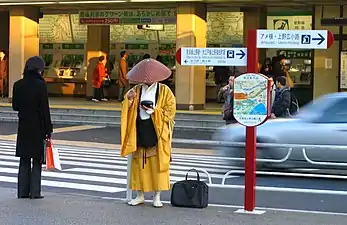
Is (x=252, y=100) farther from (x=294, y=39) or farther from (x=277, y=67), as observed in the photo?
(x=277, y=67)

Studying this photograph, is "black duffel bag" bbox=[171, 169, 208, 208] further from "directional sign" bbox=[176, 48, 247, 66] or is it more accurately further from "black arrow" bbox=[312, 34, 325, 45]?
"black arrow" bbox=[312, 34, 325, 45]

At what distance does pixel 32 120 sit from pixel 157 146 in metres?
1.78

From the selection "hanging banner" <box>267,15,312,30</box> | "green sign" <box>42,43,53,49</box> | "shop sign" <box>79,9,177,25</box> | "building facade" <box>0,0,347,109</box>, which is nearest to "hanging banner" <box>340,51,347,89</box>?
"building facade" <box>0,0,347,109</box>

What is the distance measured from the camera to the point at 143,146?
8.80m

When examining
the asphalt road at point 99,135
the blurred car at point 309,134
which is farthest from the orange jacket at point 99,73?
the blurred car at point 309,134

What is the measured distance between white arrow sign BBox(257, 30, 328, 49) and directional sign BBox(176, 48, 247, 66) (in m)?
0.30

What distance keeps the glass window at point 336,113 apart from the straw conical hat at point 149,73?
14.7 feet

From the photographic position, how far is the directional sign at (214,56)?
28.5 feet

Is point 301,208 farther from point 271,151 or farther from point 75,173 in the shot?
point 75,173

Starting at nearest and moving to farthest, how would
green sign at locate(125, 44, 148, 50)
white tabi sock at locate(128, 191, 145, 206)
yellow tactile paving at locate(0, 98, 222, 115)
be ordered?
white tabi sock at locate(128, 191, 145, 206), yellow tactile paving at locate(0, 98, 222, 115), green sign at locate(125, 44, 148, 50)

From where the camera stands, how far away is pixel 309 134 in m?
12.3

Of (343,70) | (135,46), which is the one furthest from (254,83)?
(135,46)

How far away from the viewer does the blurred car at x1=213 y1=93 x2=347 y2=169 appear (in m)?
12.0

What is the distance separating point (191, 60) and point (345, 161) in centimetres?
422
